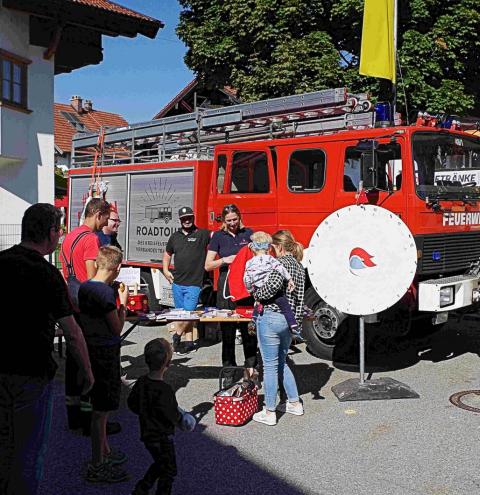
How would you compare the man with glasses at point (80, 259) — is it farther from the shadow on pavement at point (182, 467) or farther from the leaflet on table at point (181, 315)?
the leaflet on table at point (181, 315)

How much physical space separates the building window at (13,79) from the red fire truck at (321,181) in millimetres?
6088

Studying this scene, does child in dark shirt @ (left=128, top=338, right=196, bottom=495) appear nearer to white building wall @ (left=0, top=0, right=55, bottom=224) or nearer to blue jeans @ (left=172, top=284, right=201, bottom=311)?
blue jeans @ (left=172, top=284, right=201, bottom=311)

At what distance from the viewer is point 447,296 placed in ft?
22.8

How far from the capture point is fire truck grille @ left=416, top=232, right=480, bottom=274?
23.3 feet

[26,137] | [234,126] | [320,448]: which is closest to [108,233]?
[234,126]

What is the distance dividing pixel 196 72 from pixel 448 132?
1438 cm

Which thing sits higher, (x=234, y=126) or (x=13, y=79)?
(x=13, y=79)

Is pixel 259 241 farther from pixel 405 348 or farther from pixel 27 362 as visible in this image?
pixel 405 348

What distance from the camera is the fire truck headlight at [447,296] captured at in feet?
22.7

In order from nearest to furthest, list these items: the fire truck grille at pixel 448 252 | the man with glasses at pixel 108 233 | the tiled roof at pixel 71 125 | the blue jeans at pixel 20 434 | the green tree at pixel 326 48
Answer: the blue jeans at pixel 20 434
the man with glasses at pixel 108 233
the fire truck grille at pixel 448 252
the green tree at pixel 326 48
the tiled roof at pixel 71 125

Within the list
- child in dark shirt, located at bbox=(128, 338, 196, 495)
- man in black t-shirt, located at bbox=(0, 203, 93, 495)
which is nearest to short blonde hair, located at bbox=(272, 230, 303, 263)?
child in dark shirt, located at bbox=(128, 338, 196, 495)

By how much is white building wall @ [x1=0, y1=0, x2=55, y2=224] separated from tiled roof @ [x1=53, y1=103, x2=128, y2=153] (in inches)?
1020

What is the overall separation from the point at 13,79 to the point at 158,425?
13212mm

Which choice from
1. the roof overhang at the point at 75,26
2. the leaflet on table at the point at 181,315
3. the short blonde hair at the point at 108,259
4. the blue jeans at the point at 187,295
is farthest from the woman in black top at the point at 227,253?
the roof overhang at the point at 75,26
